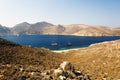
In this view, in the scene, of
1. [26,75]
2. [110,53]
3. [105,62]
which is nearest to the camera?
[26,75]

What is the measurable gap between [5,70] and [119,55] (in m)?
28.1

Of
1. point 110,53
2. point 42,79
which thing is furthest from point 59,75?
point 110,53

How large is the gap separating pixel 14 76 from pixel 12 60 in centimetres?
1094

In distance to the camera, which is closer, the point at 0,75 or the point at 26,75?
the point at 0,75

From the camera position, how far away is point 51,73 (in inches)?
880

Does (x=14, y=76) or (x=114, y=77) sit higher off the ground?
(x=14, y=76)

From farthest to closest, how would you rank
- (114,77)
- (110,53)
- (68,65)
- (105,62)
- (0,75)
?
(110,53) → (105,62) → (114,77) → (68,65) → (0,75)

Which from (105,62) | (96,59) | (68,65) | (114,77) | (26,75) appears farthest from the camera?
(96,59)

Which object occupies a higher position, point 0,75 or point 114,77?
point 0,75

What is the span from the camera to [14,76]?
714 inches

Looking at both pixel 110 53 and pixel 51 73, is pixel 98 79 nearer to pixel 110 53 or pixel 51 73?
pixel 51 73

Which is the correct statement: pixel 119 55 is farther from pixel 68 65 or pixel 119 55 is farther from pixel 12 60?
pixel 12 60

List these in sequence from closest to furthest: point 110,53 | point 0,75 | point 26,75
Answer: point 0,75 < point 26,75 < point 110,53

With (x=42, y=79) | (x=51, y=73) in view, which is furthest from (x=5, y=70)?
(x=51, y=73)
